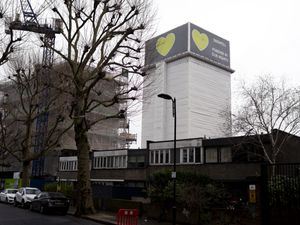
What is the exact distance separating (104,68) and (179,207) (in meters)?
10.5

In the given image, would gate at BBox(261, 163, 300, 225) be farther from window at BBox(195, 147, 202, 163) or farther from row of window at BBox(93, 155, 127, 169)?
row of window at BBox(93, 155, 127, 169)

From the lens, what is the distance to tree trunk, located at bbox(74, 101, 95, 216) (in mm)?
23438

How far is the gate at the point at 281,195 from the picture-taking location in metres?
14.3

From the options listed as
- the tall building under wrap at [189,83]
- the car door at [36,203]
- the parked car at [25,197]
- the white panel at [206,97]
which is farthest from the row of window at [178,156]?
the white panel at [206,97]

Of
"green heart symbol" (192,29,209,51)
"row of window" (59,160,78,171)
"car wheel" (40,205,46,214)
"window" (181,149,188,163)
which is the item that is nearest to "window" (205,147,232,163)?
"window" (181,149,188,163)

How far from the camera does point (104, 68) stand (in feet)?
81.8

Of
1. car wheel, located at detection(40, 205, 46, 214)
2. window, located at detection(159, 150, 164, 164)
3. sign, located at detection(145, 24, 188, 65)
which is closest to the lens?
car wheel, located at detection(40, 205, 46, 214)

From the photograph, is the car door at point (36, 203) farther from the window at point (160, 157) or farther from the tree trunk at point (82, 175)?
the window at point (160, 157)

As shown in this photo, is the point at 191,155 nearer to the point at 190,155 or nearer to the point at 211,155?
the point at 190,155

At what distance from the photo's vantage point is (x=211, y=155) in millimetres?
36062

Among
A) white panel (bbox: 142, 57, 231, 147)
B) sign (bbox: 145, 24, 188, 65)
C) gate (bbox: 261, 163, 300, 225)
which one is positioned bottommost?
gate (bbox: 261, 163, 300, 225)

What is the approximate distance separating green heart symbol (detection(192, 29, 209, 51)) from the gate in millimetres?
97738

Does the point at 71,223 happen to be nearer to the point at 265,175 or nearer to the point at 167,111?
the point at 265,175

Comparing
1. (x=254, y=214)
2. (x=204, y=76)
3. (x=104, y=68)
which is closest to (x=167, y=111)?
A: (x=204, y=76)
